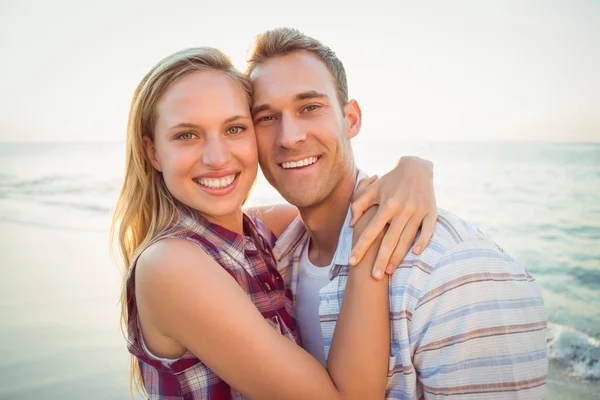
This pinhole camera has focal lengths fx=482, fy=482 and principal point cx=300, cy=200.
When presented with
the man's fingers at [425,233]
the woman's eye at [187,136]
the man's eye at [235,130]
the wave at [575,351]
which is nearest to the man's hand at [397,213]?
the man's fingers at [425,233]

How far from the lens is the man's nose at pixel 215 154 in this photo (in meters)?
2.43

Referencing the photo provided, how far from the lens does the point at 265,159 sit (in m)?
2.94

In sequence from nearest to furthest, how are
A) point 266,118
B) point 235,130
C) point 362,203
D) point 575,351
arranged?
1. point 362,203
2. point 235,130
3. point 266,118
4. point 575,351

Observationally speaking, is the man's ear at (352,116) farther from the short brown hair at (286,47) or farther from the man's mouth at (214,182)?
the man's mouth at (214,182)

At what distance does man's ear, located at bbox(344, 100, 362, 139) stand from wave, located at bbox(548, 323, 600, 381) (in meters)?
3.41

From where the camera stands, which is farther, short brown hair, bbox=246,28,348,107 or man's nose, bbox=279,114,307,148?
short brown hair, bbox=246,28,348,107

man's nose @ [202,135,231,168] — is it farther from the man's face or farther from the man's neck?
the man's neck

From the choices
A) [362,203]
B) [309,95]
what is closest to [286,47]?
[309,95]

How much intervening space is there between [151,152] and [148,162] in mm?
70

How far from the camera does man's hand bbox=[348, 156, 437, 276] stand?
2061mm

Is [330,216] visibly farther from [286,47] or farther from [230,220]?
[286,47]

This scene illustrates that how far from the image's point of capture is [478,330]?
6.15 feet

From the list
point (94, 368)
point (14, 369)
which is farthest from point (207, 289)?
point (14, 369)

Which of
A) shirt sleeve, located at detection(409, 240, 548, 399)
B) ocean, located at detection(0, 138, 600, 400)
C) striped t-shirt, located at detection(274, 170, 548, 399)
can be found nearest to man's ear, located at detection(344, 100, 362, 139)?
ocean, located at detection(0, 138, 600, 400)
